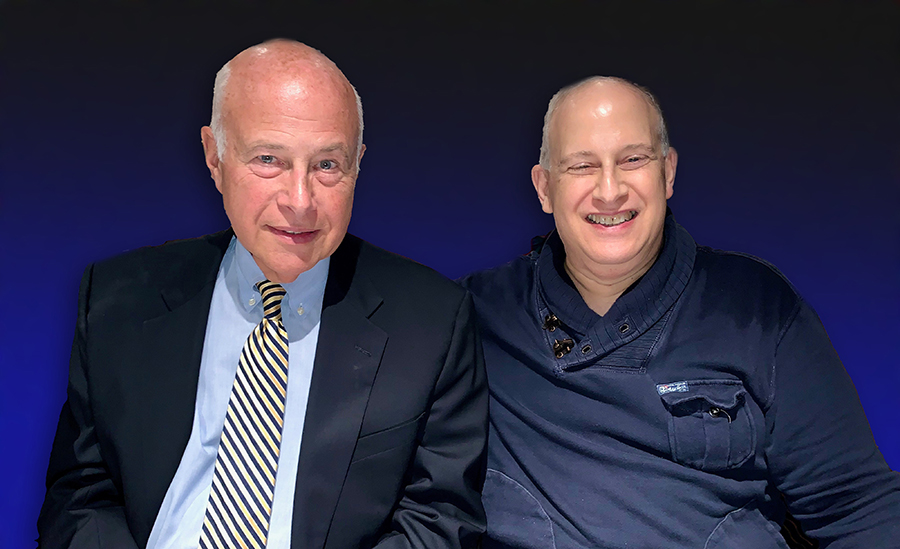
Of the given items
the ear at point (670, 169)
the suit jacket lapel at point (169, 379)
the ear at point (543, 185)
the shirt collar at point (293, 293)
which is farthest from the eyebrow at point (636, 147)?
the suit jacket lapel at point (169, 379)

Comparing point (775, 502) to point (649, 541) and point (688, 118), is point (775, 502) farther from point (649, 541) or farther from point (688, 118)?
point (688, 118)

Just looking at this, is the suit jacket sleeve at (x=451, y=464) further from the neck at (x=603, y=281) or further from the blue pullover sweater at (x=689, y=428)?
the neck at (x=603, y=281)

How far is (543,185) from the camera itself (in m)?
2.28

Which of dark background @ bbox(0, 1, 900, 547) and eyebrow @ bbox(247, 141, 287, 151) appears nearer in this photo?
eyebrow @ bbox(247, 141, 287, 151)

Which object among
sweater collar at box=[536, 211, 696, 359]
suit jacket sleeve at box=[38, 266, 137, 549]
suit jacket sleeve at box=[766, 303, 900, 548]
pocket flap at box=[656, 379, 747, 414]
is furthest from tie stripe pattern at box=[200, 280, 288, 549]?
suit jacket sleeve at box=[766, 303, 900, 548]

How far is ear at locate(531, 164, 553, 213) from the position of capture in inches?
88.6

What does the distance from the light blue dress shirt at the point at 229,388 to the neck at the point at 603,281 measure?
70cm

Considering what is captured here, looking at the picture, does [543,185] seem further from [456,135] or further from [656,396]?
[656,396]

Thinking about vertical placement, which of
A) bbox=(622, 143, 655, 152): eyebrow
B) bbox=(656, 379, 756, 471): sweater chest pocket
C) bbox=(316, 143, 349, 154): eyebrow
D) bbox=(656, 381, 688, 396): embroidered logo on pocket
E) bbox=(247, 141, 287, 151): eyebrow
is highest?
bbox=(622, 143, 655, 152): eyebrow

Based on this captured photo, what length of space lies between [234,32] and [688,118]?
1458 millimetres

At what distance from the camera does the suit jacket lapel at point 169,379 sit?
6.17ft

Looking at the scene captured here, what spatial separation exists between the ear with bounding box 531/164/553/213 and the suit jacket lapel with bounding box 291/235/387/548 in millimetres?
564

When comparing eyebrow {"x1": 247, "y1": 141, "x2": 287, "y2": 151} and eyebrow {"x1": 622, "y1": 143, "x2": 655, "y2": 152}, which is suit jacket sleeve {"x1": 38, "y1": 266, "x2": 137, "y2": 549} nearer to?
eyebrow {"x1": 247, "y1": 141, "x2": 287, "y2": 151}

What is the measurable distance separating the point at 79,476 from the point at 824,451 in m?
1.79
